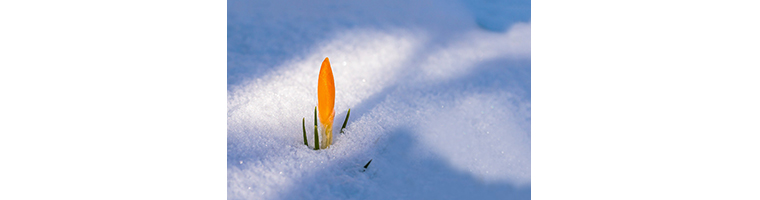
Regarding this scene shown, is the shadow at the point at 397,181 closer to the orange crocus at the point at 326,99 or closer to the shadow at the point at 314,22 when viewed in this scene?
the orange crocus at the point at 326,99

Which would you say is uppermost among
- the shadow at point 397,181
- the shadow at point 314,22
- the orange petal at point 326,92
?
Result: the shadow at point 314,22

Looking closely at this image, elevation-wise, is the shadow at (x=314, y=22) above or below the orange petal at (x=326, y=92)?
above

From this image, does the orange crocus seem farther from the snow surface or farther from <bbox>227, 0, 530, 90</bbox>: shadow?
<bbox>227, 0, 530, 90</bbox>: shadow

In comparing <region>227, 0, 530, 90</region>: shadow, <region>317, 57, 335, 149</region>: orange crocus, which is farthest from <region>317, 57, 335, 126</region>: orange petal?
<region>227, 0, 530, 90</region>: shadow

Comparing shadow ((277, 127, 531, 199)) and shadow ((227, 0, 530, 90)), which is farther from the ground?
shadow ((227, 0, 530, 90))

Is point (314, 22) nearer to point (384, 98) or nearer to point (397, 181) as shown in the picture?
point (384, 98)

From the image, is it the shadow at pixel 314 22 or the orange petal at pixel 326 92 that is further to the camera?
the shadow at pixel 314 22

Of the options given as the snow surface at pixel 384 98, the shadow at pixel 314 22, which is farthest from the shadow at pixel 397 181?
the shadow at pixel 314 22

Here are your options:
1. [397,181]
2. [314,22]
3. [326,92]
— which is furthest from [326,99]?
[314,22]
